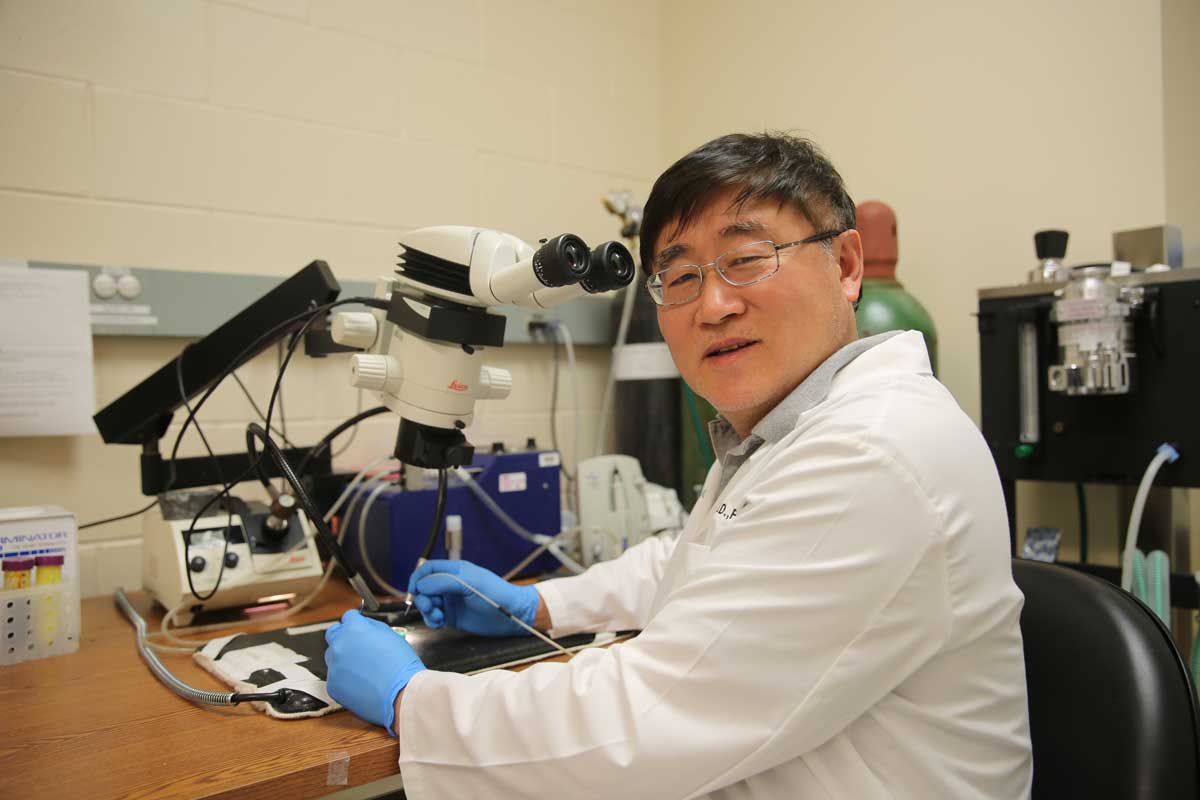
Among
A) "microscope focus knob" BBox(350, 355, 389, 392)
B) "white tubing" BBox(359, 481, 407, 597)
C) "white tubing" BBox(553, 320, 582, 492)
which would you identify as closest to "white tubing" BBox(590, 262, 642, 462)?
"white tubing" BBox(553, 320, 582, 492)

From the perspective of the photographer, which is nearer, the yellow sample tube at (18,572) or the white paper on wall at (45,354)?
the yellow sample tube at (18,572)

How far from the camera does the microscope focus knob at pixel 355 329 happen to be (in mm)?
1113

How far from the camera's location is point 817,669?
0.73 metres

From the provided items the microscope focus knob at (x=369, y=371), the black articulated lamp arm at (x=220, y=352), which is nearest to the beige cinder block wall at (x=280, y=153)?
the black articulated lamp arm at (x=220, y=352)

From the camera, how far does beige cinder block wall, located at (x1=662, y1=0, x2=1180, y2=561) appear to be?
1627mm

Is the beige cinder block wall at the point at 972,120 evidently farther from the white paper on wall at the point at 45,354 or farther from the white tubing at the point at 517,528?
the white paper on wall at the point at 45,354

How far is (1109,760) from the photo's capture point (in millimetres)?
766

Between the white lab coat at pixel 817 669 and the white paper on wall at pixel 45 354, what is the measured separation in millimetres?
1142

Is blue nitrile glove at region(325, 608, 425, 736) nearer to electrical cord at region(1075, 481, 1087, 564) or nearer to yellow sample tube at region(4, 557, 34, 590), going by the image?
yellow sample tube at region(4, 557, 34, 590)

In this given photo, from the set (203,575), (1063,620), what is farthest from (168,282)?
(1063,620)

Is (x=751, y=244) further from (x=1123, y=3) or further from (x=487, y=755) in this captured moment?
(x=1123, y=3)

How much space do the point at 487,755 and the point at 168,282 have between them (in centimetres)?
130

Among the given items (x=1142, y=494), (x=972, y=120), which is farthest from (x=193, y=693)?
(x=972, y=120)

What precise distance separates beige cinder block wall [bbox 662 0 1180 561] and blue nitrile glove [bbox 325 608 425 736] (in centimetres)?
144
